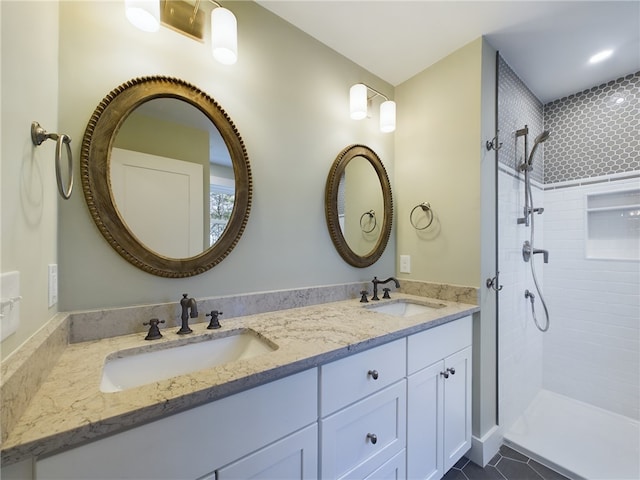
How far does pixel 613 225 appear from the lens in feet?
6.95

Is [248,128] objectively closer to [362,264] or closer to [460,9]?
[362,264]

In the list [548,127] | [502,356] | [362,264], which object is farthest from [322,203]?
[548,127]

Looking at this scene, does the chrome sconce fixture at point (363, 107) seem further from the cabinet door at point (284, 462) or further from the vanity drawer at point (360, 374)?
the cabinet door at point (284, 462)

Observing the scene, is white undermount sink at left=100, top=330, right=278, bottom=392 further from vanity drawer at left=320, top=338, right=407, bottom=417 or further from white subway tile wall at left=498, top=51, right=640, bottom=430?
white subway tile wall at left=498, top=51, right=640, bottom=430

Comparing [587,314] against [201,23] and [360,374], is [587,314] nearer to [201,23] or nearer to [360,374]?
[360,374]

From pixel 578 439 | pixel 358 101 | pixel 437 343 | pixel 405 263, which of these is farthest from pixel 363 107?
pixel 578 439

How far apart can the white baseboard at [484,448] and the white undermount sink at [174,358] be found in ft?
4.88

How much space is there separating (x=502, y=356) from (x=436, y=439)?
80cm

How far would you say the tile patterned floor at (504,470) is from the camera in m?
1.52

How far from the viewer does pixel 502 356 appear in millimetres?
1784

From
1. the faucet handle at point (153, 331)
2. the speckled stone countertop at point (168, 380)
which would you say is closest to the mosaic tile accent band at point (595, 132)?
the speckled stone countertop at point (168, 380)

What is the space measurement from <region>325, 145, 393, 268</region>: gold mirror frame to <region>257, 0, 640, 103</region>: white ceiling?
Answer: 632 mm

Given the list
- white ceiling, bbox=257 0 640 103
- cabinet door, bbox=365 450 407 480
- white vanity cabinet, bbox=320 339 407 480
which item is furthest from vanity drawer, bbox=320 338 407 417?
white ceiling, bbox=257 0 640 103

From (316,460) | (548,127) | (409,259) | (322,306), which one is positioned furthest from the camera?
(548,127)
